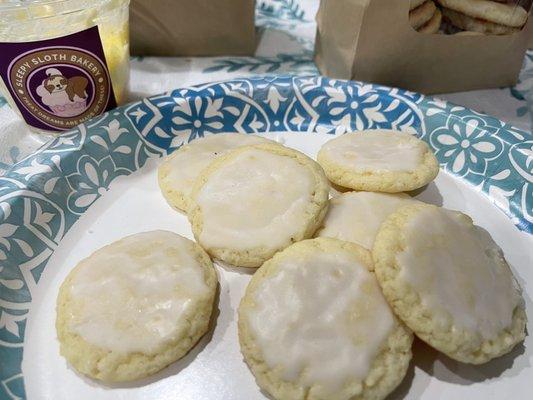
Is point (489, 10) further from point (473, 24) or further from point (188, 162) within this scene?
point (188, 162)

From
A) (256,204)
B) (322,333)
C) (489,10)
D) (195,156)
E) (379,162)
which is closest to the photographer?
(322,333)

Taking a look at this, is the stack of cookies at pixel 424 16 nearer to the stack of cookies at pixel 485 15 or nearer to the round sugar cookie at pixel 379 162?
the stack of cookies at pixel 485 15

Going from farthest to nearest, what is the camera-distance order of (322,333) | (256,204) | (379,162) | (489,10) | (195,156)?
1. (489,10)
2. (195,156)
3. (379,162)
4. (256,204)
5. (322,333)

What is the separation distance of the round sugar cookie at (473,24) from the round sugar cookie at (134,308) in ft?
3.28

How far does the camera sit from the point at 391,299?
2.60 ft

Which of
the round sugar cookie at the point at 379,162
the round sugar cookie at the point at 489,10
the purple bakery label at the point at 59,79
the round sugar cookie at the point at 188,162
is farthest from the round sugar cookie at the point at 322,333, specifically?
the round sugar cookie at the point at 489,10

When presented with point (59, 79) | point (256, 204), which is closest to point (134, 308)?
point (256, 204)

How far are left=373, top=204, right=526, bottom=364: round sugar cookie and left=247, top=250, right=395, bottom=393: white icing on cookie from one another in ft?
0.14

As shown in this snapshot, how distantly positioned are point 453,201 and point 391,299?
1.51ft

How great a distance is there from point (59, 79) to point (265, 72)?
28.5 inches

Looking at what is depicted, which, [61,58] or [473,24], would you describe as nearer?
[61,58]

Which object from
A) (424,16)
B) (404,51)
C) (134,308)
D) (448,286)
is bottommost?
(134,308)

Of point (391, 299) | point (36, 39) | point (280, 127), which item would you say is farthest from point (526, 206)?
point (36, 39)

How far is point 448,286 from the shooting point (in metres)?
0.80
